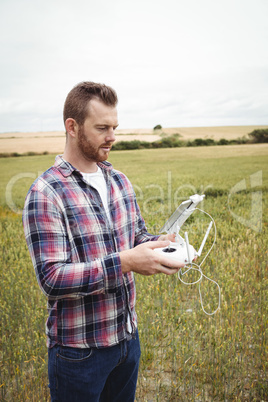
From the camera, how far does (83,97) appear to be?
1448 mm

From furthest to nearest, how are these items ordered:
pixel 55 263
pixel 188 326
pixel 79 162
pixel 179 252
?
pixel 188 326 < pixel 79 162 < pixel 179 252 < pixel 55 263

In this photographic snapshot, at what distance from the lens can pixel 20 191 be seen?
12.6 meters

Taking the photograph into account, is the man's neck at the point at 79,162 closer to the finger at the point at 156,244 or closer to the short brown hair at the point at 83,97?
the short brown hair at the point at 83,97

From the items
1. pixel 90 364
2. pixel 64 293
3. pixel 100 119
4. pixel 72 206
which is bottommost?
pixel 90 364

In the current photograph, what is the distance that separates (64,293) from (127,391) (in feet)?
2.73

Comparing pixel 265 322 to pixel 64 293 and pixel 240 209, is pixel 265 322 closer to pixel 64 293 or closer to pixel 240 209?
pixel 64 293

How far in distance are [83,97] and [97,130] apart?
0.52 ft

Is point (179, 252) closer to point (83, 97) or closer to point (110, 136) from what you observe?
point (110, 136)

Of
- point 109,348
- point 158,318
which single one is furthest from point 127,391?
point 158,318

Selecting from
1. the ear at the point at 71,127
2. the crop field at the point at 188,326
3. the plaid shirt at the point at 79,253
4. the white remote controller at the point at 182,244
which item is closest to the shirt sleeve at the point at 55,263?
the plaid shirt at the point at 79,253

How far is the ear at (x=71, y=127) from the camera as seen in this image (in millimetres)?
1481

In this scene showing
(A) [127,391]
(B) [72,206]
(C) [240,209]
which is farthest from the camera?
(C) [240,209]

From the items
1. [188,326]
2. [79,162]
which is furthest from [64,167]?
[188,326]

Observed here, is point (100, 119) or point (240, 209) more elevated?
point (100, 119)
